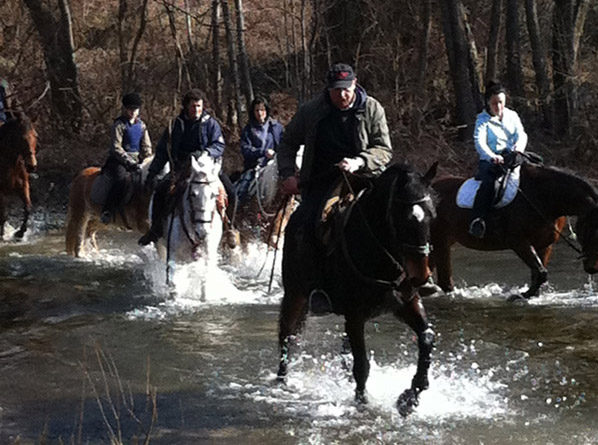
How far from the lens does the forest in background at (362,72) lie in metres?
22.4

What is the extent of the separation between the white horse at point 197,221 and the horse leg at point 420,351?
4.76 meters

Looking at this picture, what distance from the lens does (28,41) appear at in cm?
2539

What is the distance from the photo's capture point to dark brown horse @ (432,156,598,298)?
433 inches

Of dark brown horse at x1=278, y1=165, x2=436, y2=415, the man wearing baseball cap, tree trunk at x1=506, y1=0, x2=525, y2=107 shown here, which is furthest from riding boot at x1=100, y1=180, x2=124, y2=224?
tree trunk at x1=506, y1=0, x2=525, y2=107

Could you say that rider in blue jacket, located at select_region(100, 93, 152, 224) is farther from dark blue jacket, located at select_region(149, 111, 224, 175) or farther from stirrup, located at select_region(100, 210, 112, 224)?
dark blue jacket, located at select_region(149, 111, 224, 175)

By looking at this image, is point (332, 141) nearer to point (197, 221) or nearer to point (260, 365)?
point (260, 365)

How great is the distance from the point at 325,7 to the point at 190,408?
16.8 metres

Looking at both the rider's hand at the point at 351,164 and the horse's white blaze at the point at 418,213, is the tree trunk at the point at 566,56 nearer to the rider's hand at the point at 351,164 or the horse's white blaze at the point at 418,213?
the rider's hand at the point at 351,164

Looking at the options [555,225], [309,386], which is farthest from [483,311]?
[309,386]

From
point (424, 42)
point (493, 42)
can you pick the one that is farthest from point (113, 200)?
point (493, 42)

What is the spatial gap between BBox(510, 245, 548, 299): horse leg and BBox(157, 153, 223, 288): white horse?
3645mm

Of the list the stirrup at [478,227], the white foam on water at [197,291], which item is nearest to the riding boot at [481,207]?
the stirrup at [478,227]

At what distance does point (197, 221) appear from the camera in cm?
1166

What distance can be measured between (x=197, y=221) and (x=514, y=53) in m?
13.9
